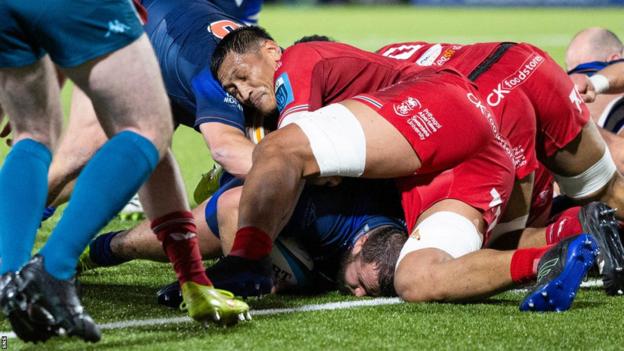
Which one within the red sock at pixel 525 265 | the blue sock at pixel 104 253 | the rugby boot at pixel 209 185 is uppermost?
the red sock at pixel 525 265

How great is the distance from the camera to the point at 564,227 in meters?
4.29

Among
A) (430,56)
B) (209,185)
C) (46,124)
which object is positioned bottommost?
(209,185)

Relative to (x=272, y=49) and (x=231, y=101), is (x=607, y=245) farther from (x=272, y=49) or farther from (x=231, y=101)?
(x=231, y=101)

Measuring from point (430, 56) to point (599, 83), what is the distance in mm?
933

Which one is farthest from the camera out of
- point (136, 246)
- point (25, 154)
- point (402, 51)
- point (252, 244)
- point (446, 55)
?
point (402, 51)

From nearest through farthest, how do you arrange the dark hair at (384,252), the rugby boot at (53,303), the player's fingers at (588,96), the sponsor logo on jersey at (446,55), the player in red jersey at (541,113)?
the rugby boot at (53,303)
the dark hair at (384,252)
the player in red jersey at (541,113)
the sponsor logo on jersey at (446,55)
the player's fingers at (588,96)

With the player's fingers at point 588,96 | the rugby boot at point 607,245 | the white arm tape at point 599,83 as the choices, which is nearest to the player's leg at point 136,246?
the rugby boot at point 607,245

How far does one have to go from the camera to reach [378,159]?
12.7 ft

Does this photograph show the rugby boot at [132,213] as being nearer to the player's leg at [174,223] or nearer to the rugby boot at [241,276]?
the rugby boot at [241,276]

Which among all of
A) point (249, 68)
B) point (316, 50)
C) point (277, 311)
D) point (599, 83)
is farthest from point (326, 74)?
point (599, 83)

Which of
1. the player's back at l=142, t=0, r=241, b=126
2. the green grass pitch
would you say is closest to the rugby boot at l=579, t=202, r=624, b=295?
the green grass pitch

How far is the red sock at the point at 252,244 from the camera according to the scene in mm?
3652

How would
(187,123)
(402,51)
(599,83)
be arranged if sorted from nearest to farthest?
(402,51), (599,83), (187,123)

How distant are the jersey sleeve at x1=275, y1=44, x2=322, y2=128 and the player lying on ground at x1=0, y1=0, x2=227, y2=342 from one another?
92 cm
